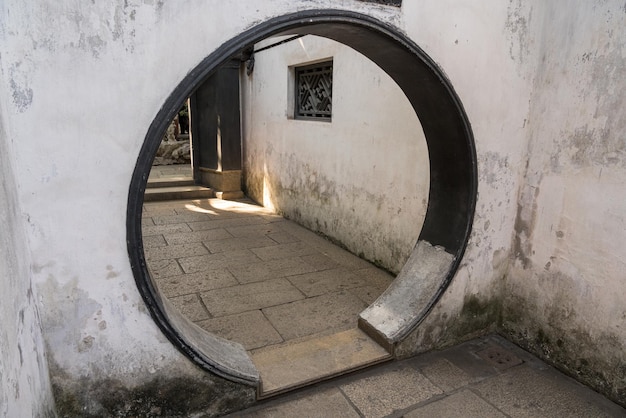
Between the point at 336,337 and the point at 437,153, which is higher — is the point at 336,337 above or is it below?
below

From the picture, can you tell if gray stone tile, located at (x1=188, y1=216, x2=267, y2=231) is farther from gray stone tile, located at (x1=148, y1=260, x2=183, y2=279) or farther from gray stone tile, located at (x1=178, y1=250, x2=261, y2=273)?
gray stone tile, located at (x1=148, y1=260, x2=183, y2=279)

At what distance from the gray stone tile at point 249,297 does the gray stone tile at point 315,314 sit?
0.14 meters

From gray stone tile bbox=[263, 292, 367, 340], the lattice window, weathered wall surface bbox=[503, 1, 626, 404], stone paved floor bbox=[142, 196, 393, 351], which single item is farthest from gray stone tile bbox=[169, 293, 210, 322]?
the lattice window

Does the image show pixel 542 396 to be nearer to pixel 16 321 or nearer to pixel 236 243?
pixel 16 321

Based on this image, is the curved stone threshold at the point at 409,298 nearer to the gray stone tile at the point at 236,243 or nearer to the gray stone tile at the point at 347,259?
the gray stone tile at the point at 347,259

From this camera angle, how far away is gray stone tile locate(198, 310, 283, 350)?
328 cm

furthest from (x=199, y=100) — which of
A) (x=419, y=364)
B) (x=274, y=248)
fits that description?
(x=419, y=364)

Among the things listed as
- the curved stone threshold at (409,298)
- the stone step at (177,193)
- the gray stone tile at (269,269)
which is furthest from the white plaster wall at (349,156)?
the stone step at (177,193)

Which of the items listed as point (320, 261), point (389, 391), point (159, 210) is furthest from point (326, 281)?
point (159, 210)

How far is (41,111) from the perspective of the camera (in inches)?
69.6

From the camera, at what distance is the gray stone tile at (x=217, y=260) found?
476 cm

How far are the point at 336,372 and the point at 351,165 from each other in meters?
2.92

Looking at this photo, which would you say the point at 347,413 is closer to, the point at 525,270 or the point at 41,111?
the point at 525,270

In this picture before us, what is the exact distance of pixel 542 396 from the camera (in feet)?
8.93
